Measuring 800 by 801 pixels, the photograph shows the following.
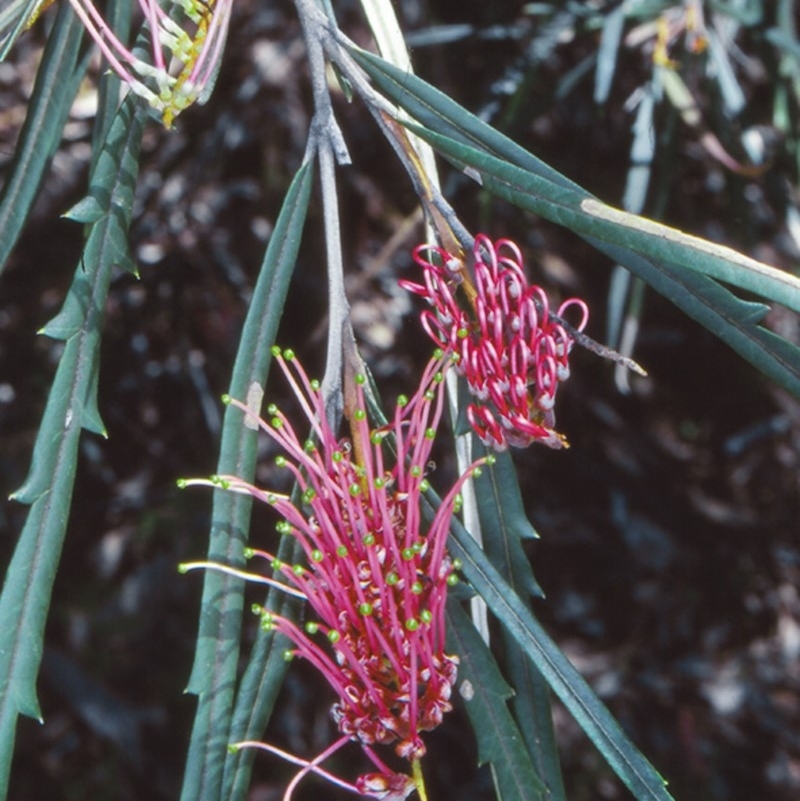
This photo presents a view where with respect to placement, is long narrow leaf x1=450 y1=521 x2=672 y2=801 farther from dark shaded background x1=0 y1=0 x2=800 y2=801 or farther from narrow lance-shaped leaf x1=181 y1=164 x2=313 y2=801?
dark shaded background x1=0 y1=0 x2=800 y2=801

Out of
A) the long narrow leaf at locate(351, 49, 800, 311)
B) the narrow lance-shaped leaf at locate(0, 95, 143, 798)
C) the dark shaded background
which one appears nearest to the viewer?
the long narrow leaf at locate(351, 49, 800, 311)

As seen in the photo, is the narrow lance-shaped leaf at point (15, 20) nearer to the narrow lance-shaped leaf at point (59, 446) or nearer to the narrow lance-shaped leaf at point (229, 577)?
the narrow lance-shaped leaf at point (59, 446)

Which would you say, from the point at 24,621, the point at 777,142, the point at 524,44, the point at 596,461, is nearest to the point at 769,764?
the point at 596,461

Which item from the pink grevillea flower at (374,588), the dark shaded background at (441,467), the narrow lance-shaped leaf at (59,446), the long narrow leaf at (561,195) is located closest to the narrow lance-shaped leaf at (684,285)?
the long narrow leaf at (561,195)

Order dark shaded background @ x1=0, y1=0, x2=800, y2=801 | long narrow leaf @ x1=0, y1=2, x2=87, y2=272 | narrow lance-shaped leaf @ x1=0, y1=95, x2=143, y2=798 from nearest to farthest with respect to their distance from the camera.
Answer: narrow lance-shaped leaf @ x1=0, y1=95, x2=143, y2=798 < long narrow leaf @ x1=0, y1=2, x2=87, y2=272 < dark shaded background @ x1=0, y1=0, x2=800, y2=801

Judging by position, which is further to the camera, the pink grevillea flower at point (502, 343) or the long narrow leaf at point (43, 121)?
the long narrow leaf at point (43, 121)

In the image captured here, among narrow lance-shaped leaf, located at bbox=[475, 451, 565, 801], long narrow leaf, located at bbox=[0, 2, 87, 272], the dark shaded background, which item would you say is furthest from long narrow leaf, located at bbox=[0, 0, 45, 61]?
the dark shaded background

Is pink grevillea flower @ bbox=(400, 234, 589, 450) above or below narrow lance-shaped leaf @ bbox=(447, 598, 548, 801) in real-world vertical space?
above
